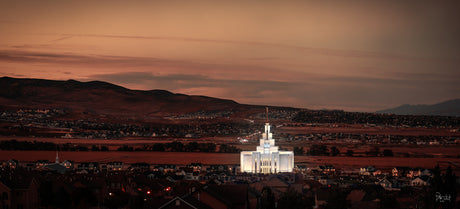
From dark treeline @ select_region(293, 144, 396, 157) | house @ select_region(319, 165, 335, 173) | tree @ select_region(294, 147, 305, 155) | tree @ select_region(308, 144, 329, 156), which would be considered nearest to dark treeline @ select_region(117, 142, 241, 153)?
tree @ select_region(294, 147, 305, 155)

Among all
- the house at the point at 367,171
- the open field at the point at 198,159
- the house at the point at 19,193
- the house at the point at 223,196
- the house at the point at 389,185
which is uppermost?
the house at the point at 223,196

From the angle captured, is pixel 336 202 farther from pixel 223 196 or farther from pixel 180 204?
pixel 180 204

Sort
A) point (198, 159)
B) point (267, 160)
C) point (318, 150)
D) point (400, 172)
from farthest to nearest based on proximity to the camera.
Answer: point (318, 150)
point (198, 159)
point (267, 160)
point (400, 172)

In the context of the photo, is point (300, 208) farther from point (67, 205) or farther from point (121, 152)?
point (121, 152)

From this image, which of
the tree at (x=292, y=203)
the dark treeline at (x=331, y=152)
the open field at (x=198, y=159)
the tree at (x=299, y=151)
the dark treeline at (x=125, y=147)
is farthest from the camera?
the tree at (x=299, y=151)

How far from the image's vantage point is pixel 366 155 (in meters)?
172

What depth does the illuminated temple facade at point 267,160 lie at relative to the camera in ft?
479

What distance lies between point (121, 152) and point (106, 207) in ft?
381

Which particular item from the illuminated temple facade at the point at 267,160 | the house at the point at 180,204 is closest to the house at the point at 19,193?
the house at the point at 180,204

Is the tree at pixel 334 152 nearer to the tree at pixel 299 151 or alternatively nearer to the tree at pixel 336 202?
the tree at pixel 299 151

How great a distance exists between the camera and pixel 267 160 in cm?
15050

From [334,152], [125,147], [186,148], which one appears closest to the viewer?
[334,152]

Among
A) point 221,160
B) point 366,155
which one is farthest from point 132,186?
point 366,155

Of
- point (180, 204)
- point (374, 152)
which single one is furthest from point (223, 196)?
point (374, 152)
